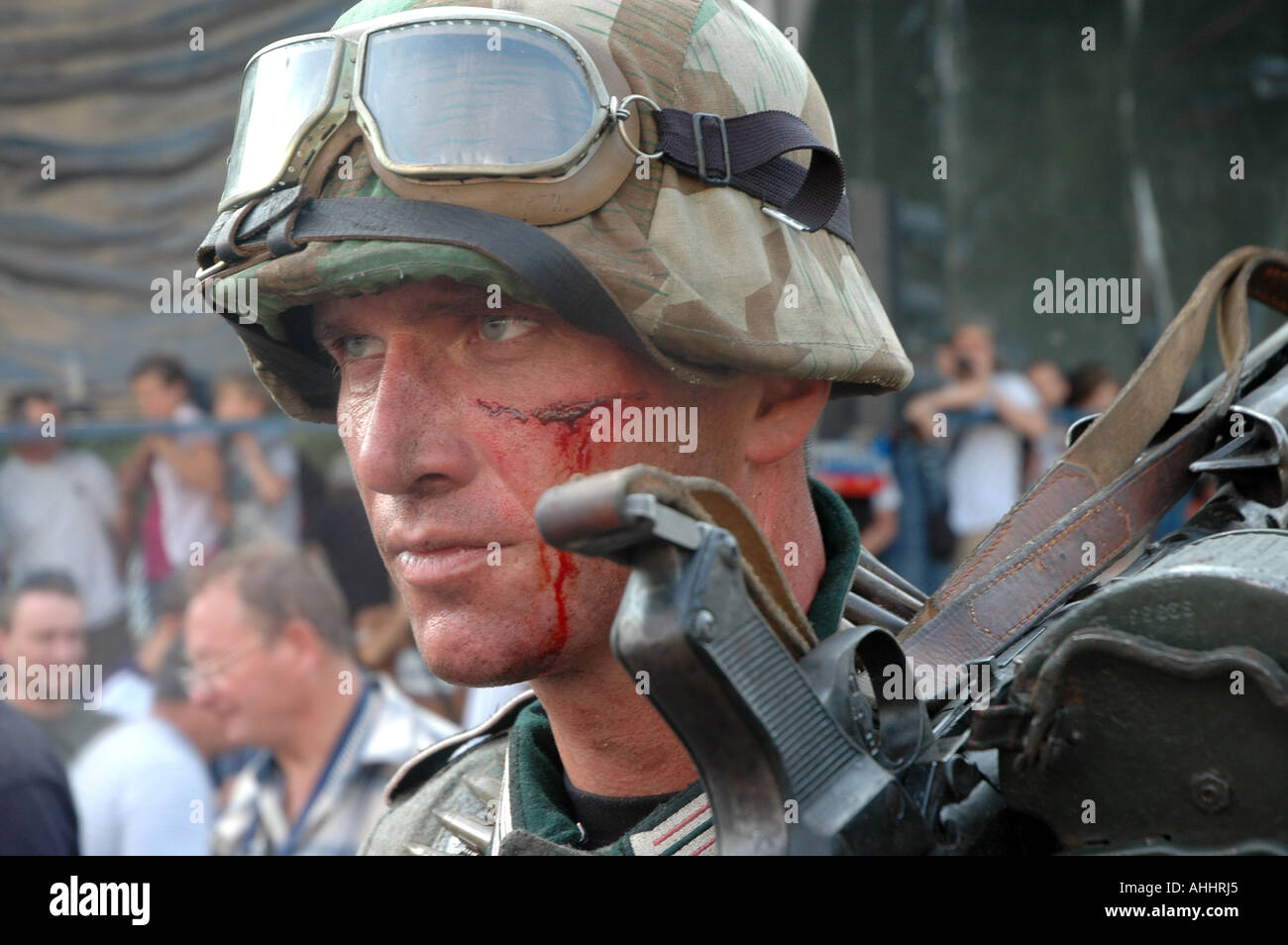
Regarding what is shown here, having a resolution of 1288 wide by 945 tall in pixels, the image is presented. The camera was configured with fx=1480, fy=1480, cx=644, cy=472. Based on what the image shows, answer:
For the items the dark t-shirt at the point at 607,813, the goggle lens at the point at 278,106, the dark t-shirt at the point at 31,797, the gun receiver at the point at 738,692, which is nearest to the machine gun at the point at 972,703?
the gun receiver at the point at 738,692

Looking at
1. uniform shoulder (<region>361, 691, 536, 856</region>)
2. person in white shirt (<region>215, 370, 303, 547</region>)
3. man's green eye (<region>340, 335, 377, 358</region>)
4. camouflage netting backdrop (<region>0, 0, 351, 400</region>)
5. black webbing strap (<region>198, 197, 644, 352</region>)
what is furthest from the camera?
camouflage netting backdrop (<region>0, 0, 351, 400</region>)

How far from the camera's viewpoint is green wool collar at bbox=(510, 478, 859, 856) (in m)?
2.07

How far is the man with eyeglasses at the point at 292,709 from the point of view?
4.54 m

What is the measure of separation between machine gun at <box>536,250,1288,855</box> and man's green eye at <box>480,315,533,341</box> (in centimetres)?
47

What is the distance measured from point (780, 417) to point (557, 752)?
64 cm

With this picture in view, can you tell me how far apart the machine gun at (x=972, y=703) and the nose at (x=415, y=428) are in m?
0.44

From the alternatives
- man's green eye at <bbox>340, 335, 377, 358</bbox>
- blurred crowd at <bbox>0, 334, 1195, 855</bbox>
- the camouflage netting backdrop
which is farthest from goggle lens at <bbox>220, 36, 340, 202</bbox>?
the camouflage netting backdrop

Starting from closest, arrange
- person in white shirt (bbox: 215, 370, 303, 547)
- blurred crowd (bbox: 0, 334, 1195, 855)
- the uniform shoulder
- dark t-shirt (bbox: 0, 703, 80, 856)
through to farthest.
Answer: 1. the uniform shoulder
2. dark t-shirt (bbox: 0, 703, 80, 856)
3. blurred crowd (bbox: 0, 334, 1195, 855)
4. person in white shirt (bbox: 215, 370, 303, 547)

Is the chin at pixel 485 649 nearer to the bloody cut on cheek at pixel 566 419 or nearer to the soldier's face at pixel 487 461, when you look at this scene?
the soldier's face at pixel 487 461

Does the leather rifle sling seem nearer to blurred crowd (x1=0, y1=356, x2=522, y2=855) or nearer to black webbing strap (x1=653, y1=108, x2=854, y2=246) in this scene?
black webbing strap (x1=653, y1=108, x2=854, y2=246)

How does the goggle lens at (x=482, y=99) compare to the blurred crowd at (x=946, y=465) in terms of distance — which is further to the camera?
the blurred crowd at (x=946, y=465)

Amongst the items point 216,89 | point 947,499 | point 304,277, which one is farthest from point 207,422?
point 304,277

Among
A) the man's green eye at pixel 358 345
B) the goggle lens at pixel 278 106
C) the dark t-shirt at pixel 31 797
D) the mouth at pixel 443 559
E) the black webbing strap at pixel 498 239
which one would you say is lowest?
the dark t-shirt at pixel 31 797
